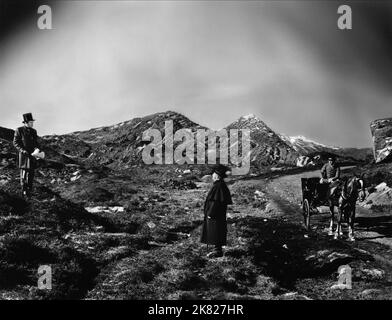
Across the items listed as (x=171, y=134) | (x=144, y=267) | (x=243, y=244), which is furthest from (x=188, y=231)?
(x=171, y=134)

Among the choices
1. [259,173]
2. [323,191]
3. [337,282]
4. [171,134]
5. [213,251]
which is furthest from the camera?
[171,134]

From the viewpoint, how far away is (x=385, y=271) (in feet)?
49.2

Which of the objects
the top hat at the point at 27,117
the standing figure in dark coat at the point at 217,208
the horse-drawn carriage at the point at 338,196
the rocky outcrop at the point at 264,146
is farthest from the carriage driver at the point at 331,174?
the rocky outcrop at the point at 264,146

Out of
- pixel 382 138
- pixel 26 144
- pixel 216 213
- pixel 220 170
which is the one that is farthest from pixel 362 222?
pixel 382 138

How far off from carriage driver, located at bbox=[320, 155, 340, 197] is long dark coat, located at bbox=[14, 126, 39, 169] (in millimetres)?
12655

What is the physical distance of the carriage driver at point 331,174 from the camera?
1961 cm

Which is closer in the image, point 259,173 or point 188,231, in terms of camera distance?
point 188,231

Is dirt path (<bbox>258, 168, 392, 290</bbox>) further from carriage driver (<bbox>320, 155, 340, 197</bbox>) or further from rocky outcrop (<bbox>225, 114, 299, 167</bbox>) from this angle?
rocky outcrop (<bbox>225, 114, 299, 167</bbox>)

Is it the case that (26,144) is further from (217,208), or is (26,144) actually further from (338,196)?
(338,196)

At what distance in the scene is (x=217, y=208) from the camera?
15.3 metres

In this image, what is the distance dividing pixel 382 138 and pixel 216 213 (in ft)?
82.1

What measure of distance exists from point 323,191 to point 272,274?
6320 mm

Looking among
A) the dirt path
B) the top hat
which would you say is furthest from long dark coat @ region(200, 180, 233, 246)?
the top hat
